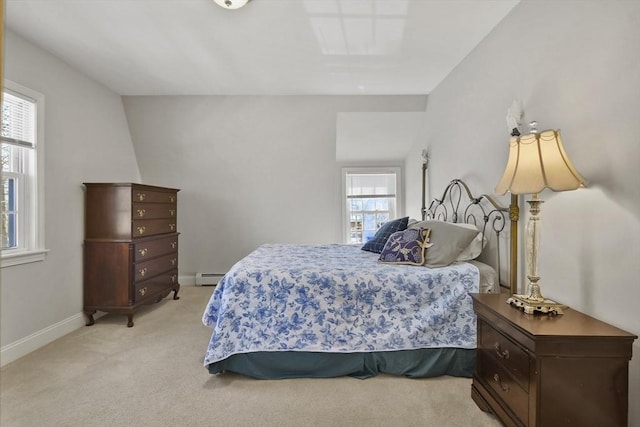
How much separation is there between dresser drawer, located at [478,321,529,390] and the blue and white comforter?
339 mm

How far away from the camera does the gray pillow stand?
2566 millimetres

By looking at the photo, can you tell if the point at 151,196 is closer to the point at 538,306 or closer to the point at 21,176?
the point at 21,176

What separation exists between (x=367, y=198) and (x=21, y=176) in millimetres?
3789

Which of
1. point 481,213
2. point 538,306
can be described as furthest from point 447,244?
point 538,306

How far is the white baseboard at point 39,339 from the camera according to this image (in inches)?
104

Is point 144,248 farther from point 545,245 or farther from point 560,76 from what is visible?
point 560,76

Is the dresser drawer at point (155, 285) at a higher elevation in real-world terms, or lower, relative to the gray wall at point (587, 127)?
lower

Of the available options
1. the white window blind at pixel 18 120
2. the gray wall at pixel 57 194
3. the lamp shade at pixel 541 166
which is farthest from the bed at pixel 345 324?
the white window blind at pixel 18 120

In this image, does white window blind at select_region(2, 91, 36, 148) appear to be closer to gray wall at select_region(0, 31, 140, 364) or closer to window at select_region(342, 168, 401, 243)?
gray wall at select_region(0, 31, 140, 364)

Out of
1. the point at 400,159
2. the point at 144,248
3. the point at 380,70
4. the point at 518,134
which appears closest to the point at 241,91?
the point at 380,70

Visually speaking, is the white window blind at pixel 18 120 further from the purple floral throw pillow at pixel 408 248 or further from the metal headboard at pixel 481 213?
the metal headboard at pixel 481 213

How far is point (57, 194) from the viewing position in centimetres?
316

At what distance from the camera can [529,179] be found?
1782 mm

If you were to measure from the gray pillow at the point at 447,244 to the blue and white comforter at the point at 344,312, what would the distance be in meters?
0.16
